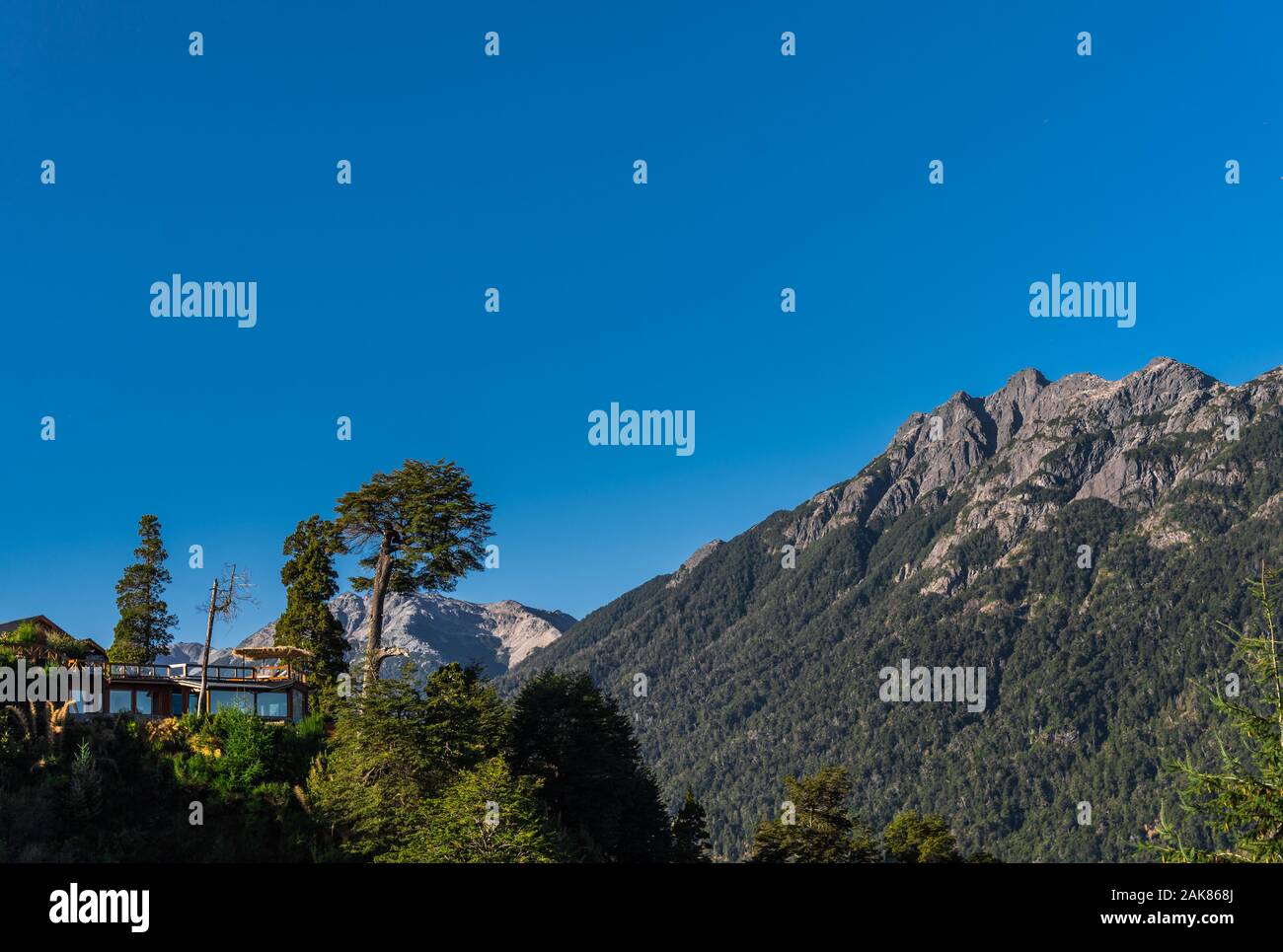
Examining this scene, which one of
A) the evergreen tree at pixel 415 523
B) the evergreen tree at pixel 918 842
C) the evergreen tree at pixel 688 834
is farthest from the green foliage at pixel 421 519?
the evergreen tree at pixel 918 842

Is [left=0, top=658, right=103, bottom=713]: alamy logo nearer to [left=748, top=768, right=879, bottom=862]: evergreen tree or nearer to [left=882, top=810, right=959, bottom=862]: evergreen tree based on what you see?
[left=748, top=768, right=879, bottom=862]: evergreen tree

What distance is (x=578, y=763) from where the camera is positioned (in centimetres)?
6103

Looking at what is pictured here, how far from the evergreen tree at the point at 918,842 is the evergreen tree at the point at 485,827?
51908mm

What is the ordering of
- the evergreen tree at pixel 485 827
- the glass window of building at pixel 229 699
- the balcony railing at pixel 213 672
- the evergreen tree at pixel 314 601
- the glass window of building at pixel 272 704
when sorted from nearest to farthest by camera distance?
the evergreen tree at pixel 485 827 < the balcony railing at pixel 213 672 < the glass window of building at pixel 229 699 < the glass window of building at pixel 272 704 < the evergreen tree at pixel 314 601

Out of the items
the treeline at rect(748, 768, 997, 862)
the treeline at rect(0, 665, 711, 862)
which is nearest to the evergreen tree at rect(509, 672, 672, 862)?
Answer: the treeline at rect(0, 665, 711, 862)

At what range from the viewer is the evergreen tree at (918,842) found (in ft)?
308

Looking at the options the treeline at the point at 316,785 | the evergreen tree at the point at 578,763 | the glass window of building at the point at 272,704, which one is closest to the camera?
the treeline at the point at 316,785

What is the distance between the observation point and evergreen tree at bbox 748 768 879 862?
82562 millimetres

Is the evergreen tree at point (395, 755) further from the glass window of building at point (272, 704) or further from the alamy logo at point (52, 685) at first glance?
the alamy logo at point (52, 685)
